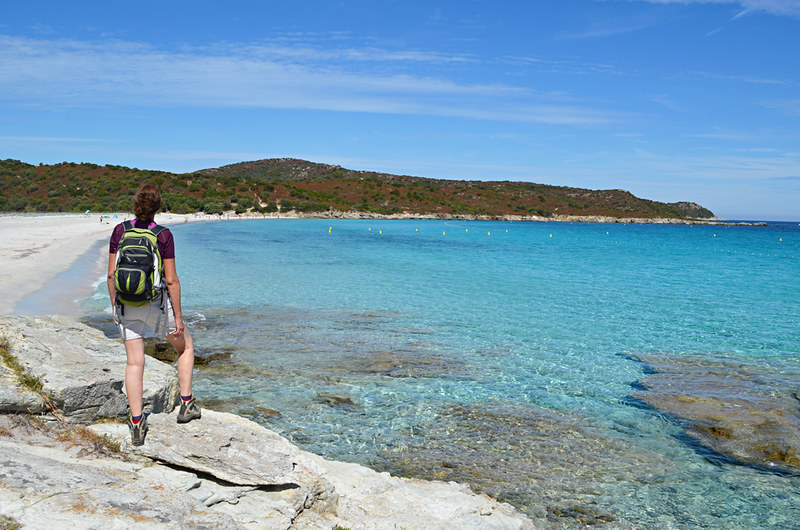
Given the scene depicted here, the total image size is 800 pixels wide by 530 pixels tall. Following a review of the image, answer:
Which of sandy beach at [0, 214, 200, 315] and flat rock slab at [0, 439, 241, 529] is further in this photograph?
sandy beach at [0, 214, 200, 315]

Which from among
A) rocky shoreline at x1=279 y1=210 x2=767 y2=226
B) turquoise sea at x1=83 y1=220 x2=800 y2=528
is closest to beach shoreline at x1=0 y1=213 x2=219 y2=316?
turquoise sea at x1=83 y1=220 x2=800 y2=528

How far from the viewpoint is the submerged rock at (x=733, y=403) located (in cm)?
734

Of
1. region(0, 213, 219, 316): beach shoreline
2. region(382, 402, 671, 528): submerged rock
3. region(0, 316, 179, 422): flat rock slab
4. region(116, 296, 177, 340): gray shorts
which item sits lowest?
region(382, 402, 671, 528): submerged rock

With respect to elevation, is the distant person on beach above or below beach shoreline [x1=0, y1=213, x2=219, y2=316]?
above

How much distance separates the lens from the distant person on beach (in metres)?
4.47

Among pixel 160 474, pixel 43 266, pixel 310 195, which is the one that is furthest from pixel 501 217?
pixel 160 474

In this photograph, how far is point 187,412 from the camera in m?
4.99

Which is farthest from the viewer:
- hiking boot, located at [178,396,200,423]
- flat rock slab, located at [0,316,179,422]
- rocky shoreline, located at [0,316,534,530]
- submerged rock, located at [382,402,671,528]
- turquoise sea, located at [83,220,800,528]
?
turquoise sea, located at [83,220,800,528]

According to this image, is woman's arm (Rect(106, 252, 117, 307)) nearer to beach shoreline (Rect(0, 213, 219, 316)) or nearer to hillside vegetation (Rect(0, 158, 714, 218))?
beach shoreline (Rect(0, 213, 219, 316))

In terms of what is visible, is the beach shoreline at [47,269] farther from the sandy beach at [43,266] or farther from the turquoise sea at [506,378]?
the turquoise sea at [506,378]

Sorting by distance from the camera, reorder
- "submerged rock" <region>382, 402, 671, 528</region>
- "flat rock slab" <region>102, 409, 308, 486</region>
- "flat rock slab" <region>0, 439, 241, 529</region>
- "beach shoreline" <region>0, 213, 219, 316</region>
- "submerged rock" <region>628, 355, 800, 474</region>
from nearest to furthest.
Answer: "flat rock slab" <region>0, 439, 241, 529</region> → "flat rock slab" <region>102, 409, 308, 486</region> → "submerged rock" <region>382, 402, 671, 528</region> → "submerged rock" <region>628, 355, 800, 474</region> → "beach shoreline" <region>0, 213, 219, 316</region>

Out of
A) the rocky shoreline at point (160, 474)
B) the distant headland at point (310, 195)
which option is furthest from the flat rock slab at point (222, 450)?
the distant headland at point (310, 195)

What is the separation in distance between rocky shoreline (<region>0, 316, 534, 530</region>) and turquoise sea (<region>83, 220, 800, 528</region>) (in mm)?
1314

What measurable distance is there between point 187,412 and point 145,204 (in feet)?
6.12
